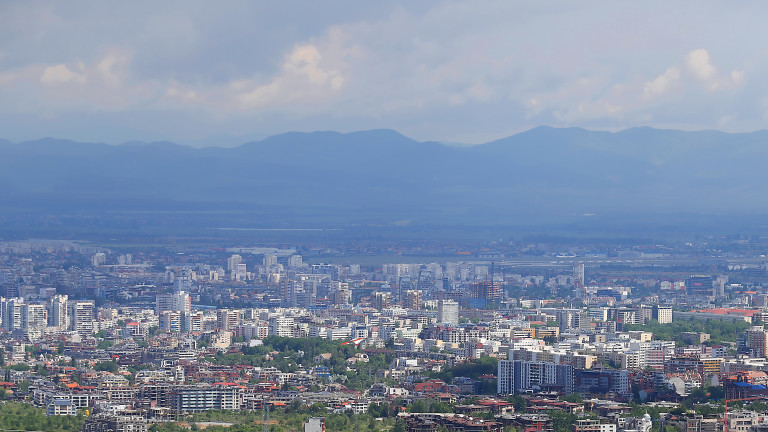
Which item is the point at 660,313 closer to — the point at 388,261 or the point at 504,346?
Answer: the point at 504,346

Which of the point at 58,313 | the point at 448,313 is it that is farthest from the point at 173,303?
the point at 448,313

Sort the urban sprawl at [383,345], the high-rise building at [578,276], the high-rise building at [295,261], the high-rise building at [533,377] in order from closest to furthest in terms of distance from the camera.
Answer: the urban sprawl at [383,345] → the high-rise building at [533,377] → the high-rise building at [578,276] → the high-rise building at [295,261]

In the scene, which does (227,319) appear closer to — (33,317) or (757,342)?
(33,317)

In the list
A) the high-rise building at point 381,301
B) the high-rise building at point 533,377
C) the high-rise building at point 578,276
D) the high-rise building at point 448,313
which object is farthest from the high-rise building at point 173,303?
the high-rise building at point 533,377

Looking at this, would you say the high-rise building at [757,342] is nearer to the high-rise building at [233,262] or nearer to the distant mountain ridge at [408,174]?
the high-rise building at [233,262]

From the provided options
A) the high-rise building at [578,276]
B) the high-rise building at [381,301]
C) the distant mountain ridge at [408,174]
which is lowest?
the high-rise building at [381,301]

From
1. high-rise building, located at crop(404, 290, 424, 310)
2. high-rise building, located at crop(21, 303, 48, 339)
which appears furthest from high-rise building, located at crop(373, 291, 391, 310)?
high-rise building, located at crop(21, 303, 48, 339)

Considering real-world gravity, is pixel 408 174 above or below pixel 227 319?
above

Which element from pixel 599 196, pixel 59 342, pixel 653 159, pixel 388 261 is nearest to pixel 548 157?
pixel 653 159

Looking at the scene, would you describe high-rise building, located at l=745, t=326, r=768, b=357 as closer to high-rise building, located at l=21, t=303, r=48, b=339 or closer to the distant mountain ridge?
high-rise building, located at l=21, t=303, r=48, b=339
